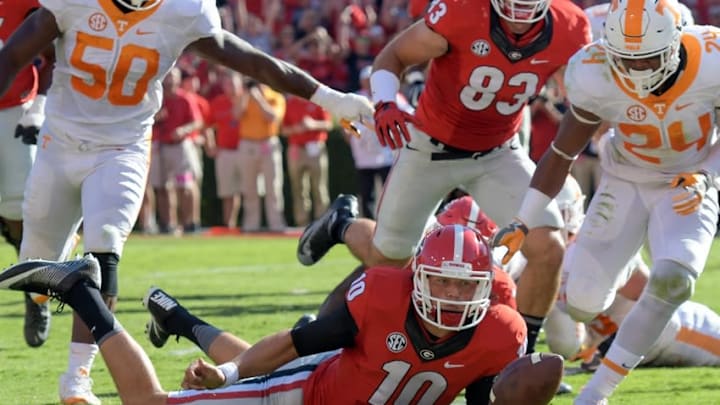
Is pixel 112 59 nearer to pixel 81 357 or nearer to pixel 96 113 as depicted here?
pixel 96 113

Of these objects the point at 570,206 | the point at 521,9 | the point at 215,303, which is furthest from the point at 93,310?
the point at 215,303

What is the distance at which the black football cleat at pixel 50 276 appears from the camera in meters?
4.77

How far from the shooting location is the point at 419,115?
641 centimetres

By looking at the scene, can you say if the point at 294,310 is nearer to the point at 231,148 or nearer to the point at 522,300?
the point at 522,300

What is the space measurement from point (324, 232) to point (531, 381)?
123 inches

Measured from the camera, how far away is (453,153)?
6.29 m

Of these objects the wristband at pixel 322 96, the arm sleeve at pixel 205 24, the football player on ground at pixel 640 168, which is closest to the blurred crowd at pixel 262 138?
the wristband at pixel 322 96

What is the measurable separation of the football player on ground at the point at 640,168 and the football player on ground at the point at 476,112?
31cm

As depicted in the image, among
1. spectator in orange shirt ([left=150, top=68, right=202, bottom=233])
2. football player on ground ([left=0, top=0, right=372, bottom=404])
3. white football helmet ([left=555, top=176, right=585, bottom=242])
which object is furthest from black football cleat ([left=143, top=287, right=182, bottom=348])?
spectator in orange shirt ([left=150, top=68, right=202, bottom=233])

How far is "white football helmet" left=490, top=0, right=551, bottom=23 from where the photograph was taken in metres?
5.86

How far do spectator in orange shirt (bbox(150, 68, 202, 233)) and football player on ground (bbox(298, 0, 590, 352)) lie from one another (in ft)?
27.4

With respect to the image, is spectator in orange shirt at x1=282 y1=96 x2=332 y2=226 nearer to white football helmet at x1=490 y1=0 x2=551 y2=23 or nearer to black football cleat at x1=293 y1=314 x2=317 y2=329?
white football helmet at x1=490 y1=0 x2=551 y2=23

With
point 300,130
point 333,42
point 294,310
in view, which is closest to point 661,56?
point 294,310

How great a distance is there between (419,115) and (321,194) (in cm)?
915
